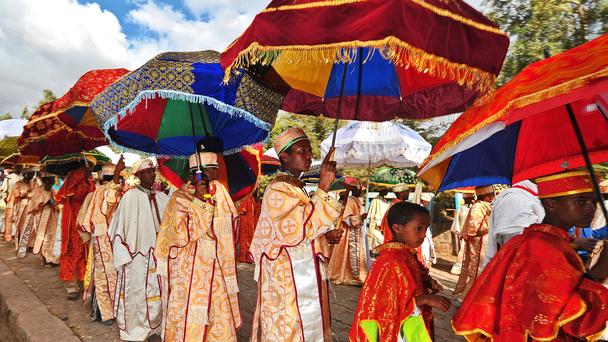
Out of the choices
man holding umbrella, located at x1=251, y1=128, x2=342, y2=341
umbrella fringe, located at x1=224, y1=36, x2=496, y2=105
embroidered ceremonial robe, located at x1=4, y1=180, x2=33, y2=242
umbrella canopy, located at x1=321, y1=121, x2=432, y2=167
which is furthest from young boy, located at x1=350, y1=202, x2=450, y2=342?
embroidered ceremonial robe, located at x1=4, y1=180, x2=33, y2=242

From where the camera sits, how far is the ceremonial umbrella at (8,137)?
8383 millimetres

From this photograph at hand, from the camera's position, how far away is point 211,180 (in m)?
3.73

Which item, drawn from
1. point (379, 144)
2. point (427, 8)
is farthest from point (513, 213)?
point (379, 144)

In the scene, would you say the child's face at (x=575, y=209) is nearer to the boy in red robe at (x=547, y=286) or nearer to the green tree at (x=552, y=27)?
the boy in red robe at (x=547, y=286)

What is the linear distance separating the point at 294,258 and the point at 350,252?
213 inches

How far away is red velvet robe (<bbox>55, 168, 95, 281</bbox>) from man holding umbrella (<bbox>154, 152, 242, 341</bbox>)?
372 centimetres


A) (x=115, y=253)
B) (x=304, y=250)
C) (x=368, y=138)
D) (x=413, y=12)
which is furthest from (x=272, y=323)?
(x=368, y=138)

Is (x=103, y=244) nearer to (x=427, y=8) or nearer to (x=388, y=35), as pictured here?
(x=388, y=35)

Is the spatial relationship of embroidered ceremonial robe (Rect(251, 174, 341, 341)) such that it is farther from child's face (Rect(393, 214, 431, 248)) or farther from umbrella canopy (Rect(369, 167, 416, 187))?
umbrella canopy (Rect(369, 167, 416, 187))

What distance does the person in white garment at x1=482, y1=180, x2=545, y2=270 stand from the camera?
397cm

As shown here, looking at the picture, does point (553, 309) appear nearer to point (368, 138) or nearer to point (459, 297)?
point (368, 138)

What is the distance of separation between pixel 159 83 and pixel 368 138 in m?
4.40

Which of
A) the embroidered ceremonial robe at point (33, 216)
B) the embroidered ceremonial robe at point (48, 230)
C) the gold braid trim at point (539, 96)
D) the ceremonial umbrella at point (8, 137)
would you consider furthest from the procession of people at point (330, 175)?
the embroidered ceremonial robe at point (33, 216)

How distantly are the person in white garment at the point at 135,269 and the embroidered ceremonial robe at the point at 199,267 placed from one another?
41.2 inches
